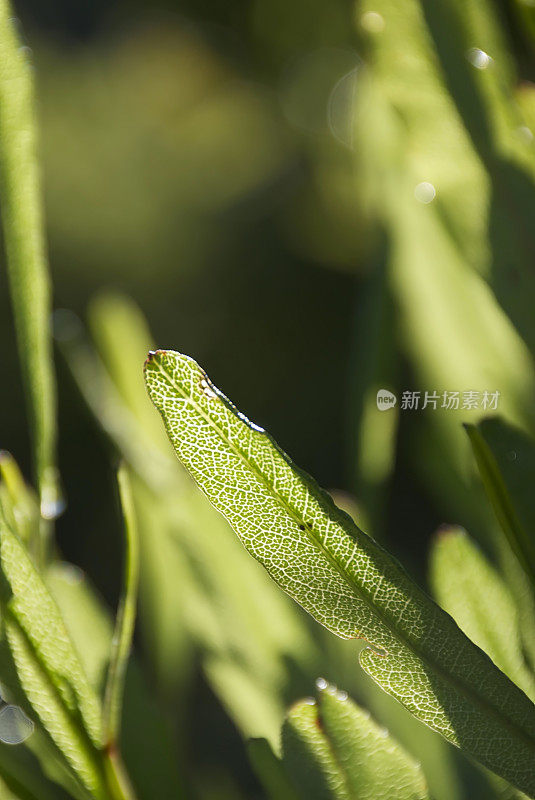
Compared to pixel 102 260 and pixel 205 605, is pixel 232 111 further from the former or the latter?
pixel 205 605

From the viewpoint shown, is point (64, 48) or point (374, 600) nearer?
point (374, 600)

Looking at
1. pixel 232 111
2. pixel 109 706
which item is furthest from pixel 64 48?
pixel 109 706

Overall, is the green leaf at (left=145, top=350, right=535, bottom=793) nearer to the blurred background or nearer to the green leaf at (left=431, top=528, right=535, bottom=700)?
the green leaf at (left=431, top=528, right=535, bottom=700)

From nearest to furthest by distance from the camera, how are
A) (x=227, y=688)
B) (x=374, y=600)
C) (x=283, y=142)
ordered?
(x=374, y=600) → (x=227, y=688) → (x=283, y=142)

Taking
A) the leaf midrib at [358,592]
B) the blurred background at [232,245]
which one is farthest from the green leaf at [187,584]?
the leaf midrib at [358,592]

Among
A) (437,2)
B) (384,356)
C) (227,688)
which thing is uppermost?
(437,2)

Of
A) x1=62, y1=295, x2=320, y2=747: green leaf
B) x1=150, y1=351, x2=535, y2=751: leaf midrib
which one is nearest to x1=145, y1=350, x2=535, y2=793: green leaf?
x1=150, y1=351, x2=535, y2=751: leaf midrib
